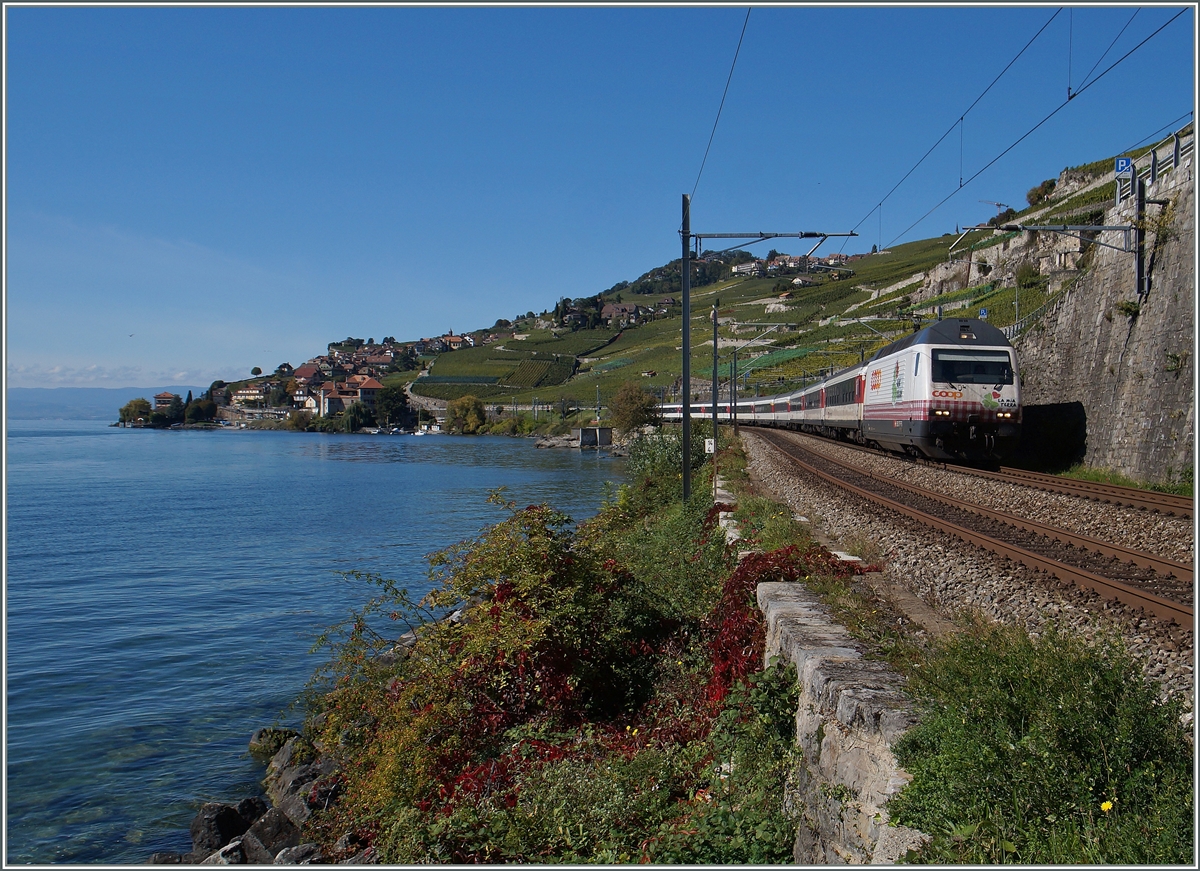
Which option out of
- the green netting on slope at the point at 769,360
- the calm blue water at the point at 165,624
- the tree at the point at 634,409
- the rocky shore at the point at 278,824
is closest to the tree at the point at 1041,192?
the green netting on slope at the point at 769,360

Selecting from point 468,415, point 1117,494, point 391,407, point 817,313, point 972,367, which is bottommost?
point 1117,494

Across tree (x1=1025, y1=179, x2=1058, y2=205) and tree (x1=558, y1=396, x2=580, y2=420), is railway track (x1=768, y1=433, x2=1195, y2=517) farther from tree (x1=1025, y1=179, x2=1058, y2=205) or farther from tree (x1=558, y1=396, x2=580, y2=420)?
tree (x1=558, y1=396, x2=580, y2=420)

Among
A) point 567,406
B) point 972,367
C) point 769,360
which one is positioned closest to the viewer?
point 972,367

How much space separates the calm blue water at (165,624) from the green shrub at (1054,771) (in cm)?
1015

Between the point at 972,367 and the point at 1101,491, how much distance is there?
5848 millimetres

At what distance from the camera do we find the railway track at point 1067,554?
26.1 feet

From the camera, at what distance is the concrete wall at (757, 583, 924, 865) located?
14.9ft

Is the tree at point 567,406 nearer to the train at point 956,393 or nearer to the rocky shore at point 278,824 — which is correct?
the train at point 956,393

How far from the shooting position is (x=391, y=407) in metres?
178

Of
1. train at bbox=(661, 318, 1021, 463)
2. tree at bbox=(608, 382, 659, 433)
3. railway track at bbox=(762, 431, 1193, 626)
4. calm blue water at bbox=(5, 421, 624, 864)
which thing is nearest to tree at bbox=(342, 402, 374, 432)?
tree at bbox=(608, 382, 659, 433)

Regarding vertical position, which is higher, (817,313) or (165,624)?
(817,313)

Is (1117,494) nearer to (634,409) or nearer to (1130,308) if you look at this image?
(1130,308)

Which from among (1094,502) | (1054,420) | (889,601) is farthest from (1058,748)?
(1054,420)

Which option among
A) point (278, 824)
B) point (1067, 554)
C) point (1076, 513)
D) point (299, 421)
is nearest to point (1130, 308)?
point (1076, 513)
